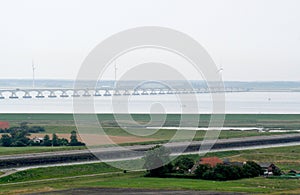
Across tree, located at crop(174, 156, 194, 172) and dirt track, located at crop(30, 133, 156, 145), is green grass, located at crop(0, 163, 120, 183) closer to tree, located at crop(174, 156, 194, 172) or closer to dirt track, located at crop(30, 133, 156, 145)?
tree, located at crop(174, 156, 194, 172)

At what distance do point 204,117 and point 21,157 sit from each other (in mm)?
38154

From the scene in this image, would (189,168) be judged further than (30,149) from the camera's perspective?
No

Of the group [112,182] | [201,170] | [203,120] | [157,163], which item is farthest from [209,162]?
[203,120]

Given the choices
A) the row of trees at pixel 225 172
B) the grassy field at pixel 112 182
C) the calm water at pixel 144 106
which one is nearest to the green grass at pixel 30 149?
the grassy field at pixel 112 182

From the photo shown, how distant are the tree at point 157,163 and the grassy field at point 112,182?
1.76 feet

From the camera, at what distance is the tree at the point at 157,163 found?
1265 inches

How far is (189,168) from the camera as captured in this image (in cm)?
3291

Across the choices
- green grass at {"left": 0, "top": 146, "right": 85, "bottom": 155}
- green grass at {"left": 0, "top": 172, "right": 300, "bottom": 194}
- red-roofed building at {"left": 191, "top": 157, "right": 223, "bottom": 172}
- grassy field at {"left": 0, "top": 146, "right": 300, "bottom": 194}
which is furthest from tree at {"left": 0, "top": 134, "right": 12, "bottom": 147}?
red-roofed building at {"left": 191, "top": 157, "right": 223, "bottom": 172}

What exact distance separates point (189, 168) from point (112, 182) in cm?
486

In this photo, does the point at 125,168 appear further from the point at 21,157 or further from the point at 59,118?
the point at 59,118

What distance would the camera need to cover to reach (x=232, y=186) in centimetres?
2838

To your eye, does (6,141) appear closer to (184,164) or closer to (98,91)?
(184,164)

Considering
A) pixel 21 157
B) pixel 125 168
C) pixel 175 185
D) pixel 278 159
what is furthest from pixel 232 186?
pixel 21 157

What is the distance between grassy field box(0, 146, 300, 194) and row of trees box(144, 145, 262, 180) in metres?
0.64
